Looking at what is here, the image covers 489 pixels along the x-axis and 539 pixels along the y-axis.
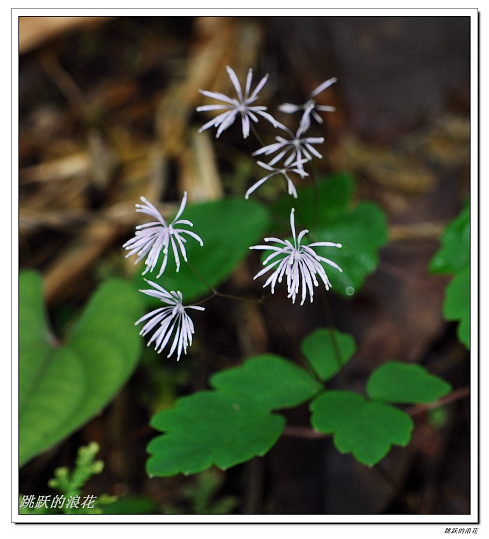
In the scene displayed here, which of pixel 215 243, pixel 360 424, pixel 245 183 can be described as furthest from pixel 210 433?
pixel 245 183

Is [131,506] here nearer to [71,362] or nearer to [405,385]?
[71,362]

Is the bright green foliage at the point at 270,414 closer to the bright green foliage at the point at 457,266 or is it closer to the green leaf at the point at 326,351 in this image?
the green leaf at the point at 326,351

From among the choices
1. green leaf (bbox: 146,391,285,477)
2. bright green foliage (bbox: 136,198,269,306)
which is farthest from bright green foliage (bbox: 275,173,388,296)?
green leaf (bbox: 146,391,285,477)

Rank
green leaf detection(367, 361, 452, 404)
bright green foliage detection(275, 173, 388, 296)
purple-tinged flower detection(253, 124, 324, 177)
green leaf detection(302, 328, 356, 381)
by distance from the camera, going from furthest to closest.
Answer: bright green foliage detection(275, 173, 388, 296) → green leaf detection(302, 328, 356, 381) → green leaf detection(367, 361, 452, 404) → purple-tinged flower detection(253, 124, 324, 177)

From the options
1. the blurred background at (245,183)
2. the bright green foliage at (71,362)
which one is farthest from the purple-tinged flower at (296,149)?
the blurred background at (245,183)

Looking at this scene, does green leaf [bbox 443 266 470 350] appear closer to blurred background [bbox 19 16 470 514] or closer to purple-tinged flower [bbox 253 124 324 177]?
blurred background [bbox 19 16 470 514]
